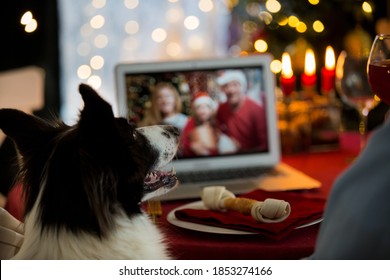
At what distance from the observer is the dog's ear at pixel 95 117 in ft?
2.61

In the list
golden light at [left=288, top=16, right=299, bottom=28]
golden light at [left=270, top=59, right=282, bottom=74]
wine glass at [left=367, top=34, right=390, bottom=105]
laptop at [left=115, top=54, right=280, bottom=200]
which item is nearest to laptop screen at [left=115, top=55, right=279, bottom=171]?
laptop at [left=115, top=54, right=280, bottom=200]

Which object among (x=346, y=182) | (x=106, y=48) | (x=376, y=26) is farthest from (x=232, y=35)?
(x=346, y=182)

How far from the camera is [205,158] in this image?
5.13ft

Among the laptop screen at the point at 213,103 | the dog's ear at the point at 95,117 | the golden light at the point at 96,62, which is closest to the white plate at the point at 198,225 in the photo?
the dog's ear at the point at 95,117

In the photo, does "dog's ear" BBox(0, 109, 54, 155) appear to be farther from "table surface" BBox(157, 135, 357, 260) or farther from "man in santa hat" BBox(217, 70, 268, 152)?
"man in santa hat" BBox(217, 70, 268, 152)

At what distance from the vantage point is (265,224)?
966mm

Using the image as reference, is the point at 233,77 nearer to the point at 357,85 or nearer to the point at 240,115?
the point at 240,115

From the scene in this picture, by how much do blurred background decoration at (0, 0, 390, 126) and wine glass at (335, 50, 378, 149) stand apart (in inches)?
34.1

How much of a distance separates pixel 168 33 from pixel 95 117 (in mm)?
2833

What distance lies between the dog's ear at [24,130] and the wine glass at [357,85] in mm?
932

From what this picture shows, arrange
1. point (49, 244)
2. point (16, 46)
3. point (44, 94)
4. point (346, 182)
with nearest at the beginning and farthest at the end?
point (346, 182), point (49, 244), point (16, 46), point (44, 94)

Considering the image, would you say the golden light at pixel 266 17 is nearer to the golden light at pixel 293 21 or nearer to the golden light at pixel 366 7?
the golden light at pixel 293 21

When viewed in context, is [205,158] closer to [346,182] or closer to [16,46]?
→ [346,182]

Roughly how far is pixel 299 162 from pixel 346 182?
102 cm
